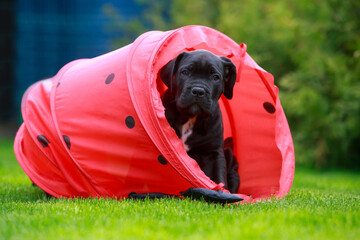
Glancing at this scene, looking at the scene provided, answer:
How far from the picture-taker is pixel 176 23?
35.4 ft

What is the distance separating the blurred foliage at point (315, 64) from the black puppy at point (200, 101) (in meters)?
3.66

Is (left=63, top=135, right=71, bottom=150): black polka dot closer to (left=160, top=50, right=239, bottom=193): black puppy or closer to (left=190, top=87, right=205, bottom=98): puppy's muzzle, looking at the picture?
(left=160, top=50, right=239, bottom=193): black puppy

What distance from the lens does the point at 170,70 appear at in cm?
378

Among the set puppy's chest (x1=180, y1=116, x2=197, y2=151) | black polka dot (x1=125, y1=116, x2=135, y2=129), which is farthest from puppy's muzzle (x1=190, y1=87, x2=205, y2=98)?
black polka dot (x1=125, y1=116, x2=135, y2=129)

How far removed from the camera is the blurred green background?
278 inches

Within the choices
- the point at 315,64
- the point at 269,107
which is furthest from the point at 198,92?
the point at 315,64

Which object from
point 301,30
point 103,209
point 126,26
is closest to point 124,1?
point 126,26

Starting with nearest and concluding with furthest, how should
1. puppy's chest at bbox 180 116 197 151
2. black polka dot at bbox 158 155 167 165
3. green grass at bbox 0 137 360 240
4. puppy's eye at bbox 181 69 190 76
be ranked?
1. green grass at bbox 0 137 360 240
2. black polka dot at bbox 158 155 167 165
3. puppy's eye at bbox 181 69 190 76
4. puppy's chest at bbox 180 116 197 151

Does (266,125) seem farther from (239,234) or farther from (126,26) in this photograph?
(126,26)

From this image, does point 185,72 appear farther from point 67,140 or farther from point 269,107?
point 67,140

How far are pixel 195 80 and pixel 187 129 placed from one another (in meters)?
0.48

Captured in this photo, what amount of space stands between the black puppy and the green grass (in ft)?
2.71

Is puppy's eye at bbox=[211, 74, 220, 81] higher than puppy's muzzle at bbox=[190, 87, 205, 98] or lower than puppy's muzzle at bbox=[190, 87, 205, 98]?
higher

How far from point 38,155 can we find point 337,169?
18.6 feet
